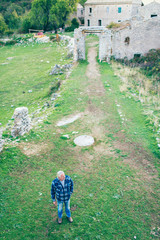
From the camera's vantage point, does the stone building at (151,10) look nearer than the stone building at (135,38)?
No

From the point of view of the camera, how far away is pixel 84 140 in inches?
Answer: 360

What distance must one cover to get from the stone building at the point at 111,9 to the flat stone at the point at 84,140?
3760 centimetres

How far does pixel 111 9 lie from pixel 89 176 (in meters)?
40.9

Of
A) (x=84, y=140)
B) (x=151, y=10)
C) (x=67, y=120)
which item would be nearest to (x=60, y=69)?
(x=67, y=120)

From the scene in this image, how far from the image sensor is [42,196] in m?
6.37

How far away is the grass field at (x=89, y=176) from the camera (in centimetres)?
540

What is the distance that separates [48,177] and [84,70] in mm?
13723

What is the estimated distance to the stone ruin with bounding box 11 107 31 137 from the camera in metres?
9.16

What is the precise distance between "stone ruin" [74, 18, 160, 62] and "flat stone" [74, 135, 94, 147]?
1380 cm

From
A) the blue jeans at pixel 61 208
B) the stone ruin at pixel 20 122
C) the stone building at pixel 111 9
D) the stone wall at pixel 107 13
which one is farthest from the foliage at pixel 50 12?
the blue jeans at pixel 61 208

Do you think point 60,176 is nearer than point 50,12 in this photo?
Yes

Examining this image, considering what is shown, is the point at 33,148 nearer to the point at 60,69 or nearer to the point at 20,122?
the point at 20,122

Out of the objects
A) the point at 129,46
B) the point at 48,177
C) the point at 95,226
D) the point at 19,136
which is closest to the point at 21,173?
the point at 48,177

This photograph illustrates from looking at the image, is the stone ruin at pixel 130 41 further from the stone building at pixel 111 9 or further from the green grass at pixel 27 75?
the stone building at pixel 111 9
